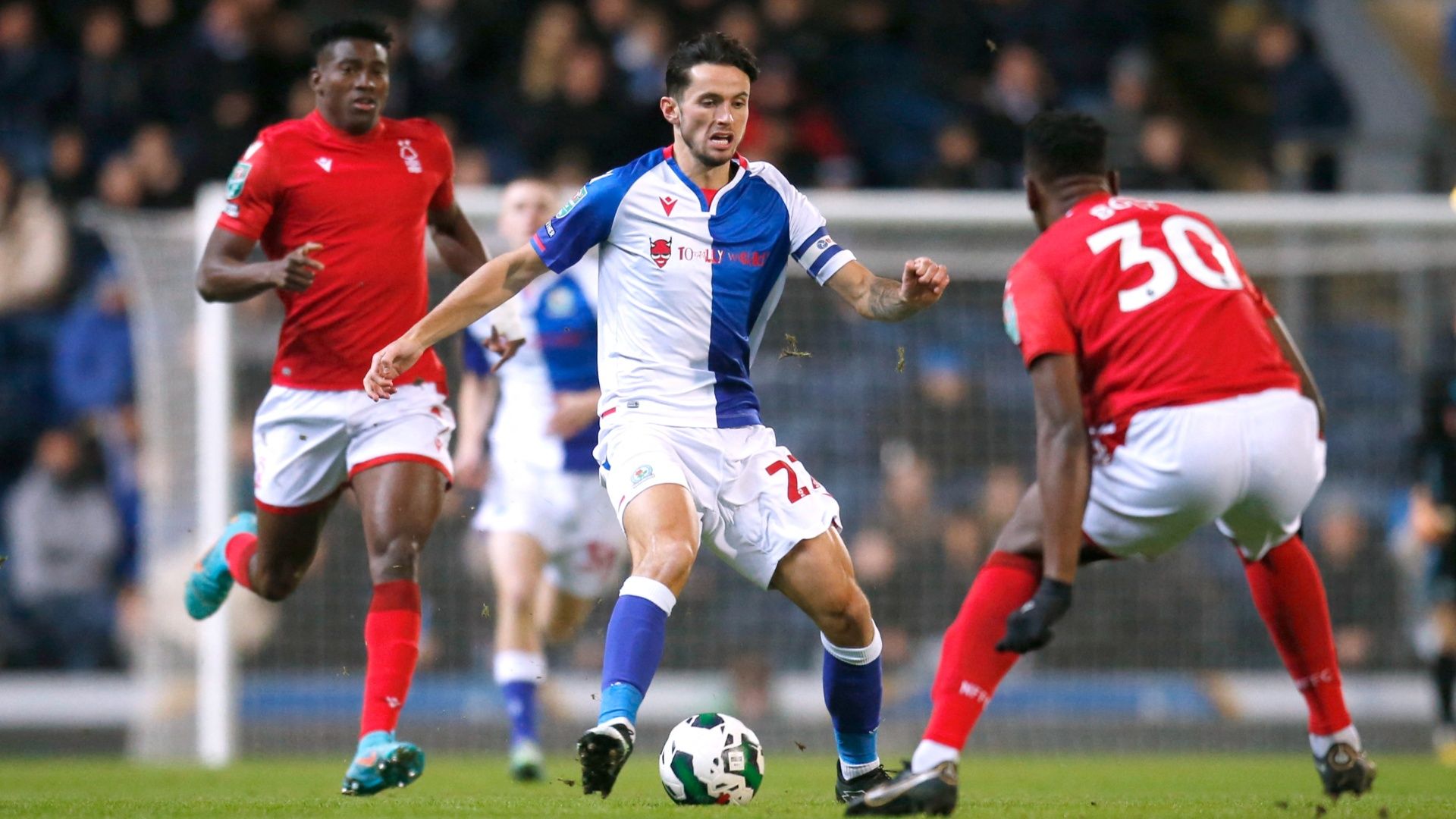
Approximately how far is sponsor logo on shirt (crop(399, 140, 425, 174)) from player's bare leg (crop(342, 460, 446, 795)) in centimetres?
108

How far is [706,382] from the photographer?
5598 millimetres

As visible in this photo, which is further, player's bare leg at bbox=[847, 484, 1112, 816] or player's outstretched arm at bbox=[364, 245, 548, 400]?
player's outstretched arm at bbox=[364, 245, 548, 400]

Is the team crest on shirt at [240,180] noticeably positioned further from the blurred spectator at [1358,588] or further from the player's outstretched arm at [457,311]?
the blurred spectator at [1358,588]

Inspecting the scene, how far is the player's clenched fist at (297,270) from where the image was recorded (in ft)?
18.5

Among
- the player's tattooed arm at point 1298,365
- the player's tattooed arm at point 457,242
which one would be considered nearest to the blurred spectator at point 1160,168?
the player's tattooed arm at point 457,242

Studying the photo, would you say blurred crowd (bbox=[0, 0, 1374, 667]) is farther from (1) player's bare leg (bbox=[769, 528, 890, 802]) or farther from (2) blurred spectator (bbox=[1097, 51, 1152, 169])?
(1) player's bare leg (bbox=[769, 528, 890, 802])

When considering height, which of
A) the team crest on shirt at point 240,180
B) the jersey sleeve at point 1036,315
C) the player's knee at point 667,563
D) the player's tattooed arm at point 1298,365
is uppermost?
the team crest on shirt at point 240,180

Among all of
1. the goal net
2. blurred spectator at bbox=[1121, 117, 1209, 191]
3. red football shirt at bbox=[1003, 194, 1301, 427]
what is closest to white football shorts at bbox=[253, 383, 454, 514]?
red football shirt at bbox=[1003, 194, 1301, 427]

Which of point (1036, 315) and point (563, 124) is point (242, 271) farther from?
point (563, 124)

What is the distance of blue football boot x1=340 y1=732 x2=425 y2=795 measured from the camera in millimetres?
5520

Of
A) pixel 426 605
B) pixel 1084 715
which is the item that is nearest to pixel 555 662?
pixel 426 605

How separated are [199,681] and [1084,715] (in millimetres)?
5009

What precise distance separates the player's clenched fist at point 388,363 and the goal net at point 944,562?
179 inches

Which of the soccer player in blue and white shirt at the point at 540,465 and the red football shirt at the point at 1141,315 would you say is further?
the soccer player in blue and white shirt at the point at 540,465
